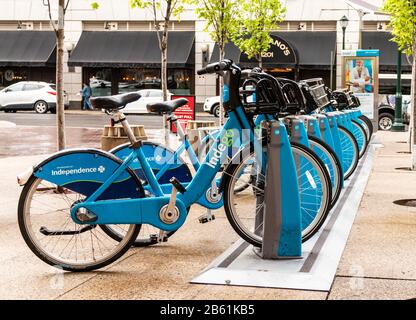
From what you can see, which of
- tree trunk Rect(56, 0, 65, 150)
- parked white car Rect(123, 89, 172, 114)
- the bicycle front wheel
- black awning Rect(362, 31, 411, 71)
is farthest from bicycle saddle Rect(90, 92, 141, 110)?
black awning Rect(362, 31, 411, 71)

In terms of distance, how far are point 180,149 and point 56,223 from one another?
1251 mm

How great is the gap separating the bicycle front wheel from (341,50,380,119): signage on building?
13764mm

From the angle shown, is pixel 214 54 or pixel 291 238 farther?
pixel 214 54

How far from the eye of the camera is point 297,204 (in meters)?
5.45

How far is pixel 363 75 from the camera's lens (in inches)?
769

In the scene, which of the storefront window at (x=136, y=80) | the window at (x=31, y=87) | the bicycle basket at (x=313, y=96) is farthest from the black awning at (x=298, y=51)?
the bicycle basket at (x=313, y=96)

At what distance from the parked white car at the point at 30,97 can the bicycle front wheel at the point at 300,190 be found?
101 feet

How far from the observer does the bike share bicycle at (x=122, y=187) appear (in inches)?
205

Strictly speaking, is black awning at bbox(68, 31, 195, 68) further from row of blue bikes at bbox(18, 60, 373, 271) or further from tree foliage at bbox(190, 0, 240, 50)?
row of blue bikes at bbox(18, 60, 373, 271)

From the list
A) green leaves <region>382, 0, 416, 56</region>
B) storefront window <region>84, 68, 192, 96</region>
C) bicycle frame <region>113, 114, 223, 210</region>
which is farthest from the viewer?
storefront window <region>84, 68, 192, 96</region>

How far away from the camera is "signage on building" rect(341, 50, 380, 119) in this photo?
19.4 metres
